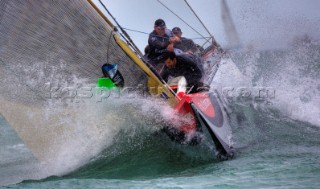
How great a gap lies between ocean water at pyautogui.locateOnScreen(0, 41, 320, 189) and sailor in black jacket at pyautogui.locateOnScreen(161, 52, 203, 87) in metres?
0.79

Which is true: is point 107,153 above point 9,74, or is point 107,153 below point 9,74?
below

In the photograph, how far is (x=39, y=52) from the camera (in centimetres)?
479

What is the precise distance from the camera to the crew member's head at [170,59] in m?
5.84

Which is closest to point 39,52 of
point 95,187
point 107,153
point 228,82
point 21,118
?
point 21,118

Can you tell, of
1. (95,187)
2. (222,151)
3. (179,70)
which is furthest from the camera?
(179,70)

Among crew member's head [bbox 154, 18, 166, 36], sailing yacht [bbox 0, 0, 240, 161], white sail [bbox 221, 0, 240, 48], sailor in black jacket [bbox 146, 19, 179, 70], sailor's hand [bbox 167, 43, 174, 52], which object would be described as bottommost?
sailing yacht [bbox 0, 0, 240, 161]

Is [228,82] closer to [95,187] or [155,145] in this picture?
[155,145]

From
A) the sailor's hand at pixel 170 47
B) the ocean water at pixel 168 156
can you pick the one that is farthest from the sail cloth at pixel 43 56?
the sailor's hand at pixel 170 47

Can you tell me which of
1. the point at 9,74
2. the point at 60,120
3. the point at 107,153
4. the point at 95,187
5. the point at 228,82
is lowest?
the point at 95,187

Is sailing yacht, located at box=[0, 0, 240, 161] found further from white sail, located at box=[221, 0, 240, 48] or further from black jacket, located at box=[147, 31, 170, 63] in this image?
white sail, located at box=[221, 0, 240, 48]

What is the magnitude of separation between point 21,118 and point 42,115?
221 mm

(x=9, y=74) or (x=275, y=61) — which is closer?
(x=9, y=74)

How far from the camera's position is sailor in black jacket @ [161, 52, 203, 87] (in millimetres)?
5771

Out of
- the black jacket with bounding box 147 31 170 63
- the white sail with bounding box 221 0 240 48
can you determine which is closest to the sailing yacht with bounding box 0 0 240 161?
the black jacket with bounding box 147 31 170 63
